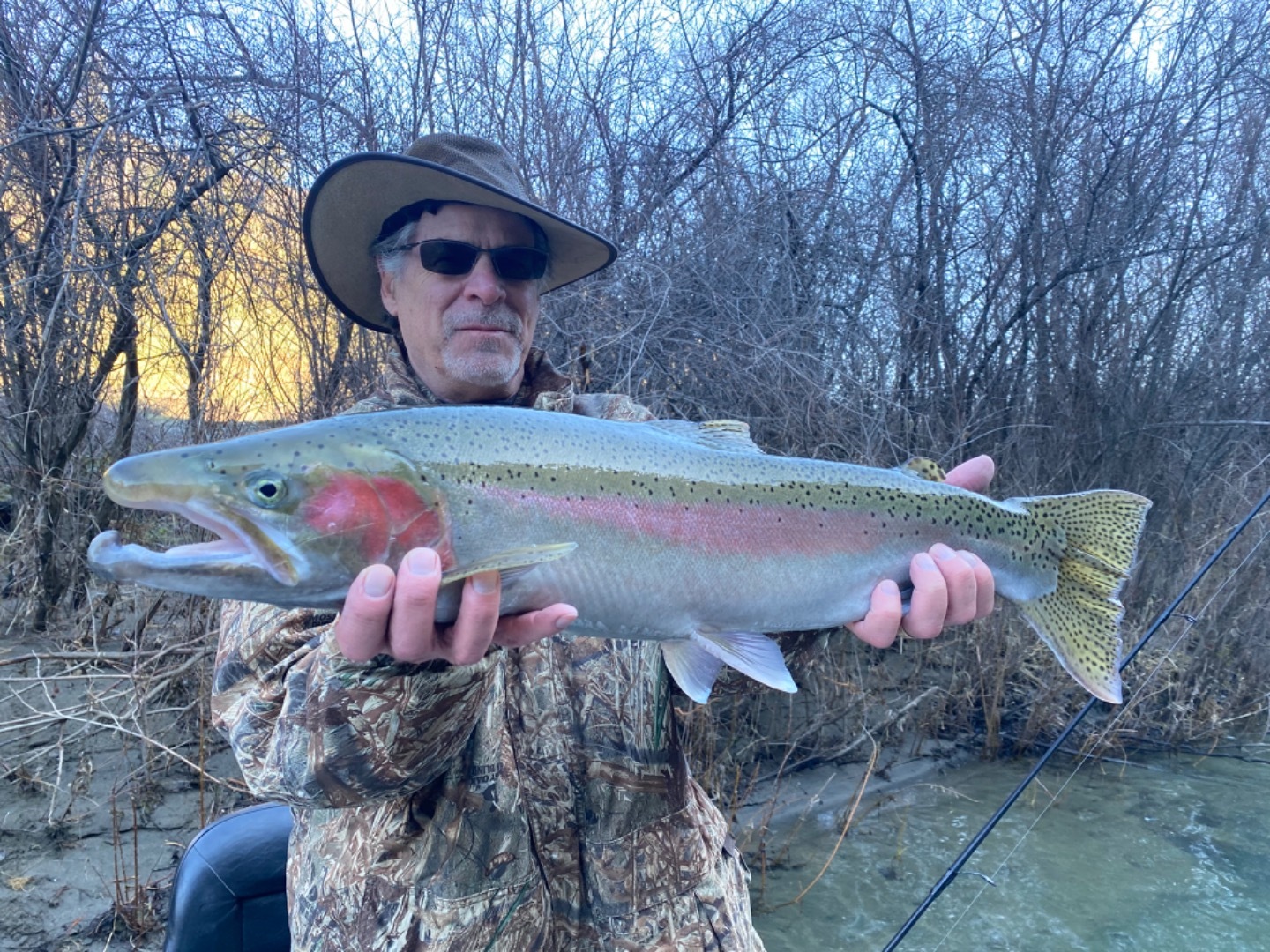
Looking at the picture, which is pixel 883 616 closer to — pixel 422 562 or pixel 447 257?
pixel 422 562

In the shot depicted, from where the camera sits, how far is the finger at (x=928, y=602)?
2275 mm

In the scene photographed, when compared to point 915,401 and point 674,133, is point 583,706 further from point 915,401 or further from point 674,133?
point 674,133

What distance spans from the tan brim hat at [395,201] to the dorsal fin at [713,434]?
1.01 meters

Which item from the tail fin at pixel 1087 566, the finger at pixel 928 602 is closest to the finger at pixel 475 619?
the finger at pixel 928 602

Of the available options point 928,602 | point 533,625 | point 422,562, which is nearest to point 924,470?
point 928,602

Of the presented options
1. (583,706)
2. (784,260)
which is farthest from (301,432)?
(784,260)

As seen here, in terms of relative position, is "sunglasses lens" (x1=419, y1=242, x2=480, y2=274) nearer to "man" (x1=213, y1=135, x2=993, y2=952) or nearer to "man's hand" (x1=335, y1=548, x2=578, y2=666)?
"man" (x1=213, y1=135, x2=993, y2=952)

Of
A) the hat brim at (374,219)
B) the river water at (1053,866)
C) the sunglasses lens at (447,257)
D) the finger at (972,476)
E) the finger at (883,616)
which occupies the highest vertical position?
the hat brim at (374,219)

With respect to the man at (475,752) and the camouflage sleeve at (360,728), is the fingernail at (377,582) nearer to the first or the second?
the man at (475,752)

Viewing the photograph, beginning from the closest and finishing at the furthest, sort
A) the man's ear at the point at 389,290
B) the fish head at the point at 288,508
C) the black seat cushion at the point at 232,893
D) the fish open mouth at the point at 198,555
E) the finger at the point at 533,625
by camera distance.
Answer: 1. the fish open mouth at the point at 198,555
2. the fish head at the point at 288,508
3. the finger at the point at 533,625
4. the black seat cushion at the point at 232,893
5. the man's ear at the point at 389,290

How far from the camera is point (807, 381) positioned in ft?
21.6

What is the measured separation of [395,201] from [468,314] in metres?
0.53

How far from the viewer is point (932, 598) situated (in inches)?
89.5

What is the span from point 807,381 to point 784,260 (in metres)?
1.79
